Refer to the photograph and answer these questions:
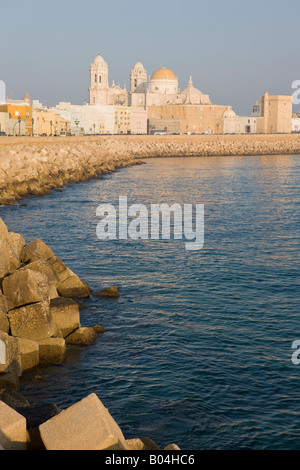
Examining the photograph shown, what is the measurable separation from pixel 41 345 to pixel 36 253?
15.8 feet

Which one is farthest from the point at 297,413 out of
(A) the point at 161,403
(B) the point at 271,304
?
(B) the point at 271,304

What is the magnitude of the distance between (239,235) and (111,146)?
58.1 meters

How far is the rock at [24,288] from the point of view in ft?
38.1

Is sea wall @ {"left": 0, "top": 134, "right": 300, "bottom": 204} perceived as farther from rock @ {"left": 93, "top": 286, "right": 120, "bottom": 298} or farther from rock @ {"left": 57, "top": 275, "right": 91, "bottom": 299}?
rock @ {"left": 57, "top": 275, "right": 91, "bottom": 299}

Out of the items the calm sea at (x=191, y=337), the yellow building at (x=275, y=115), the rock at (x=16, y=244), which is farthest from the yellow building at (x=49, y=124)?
the rock at (x=16, y=244)

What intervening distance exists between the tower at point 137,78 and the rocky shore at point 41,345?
456ft

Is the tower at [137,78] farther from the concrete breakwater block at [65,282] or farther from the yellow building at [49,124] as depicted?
the concrete breakwater block at [65,282]

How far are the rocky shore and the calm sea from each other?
15.2 inches

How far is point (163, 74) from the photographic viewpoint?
15075 cm

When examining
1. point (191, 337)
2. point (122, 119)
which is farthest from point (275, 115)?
point (191, 337)

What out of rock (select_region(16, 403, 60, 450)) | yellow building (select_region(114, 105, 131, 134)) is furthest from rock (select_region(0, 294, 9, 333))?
yellow building (select_region(114, 105, 131, 134))

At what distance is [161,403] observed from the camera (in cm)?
941

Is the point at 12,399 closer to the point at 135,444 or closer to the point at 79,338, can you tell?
the point at 135,444

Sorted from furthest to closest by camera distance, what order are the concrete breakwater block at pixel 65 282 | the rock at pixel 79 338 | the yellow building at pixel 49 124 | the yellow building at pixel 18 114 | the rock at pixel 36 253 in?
the yellow building at pixel 49 124
the yellow building at pixel 18 114
the rock at pixel 36 253
the concrete breakwater block at pixel 65 282
the rock at pixel 79 338
